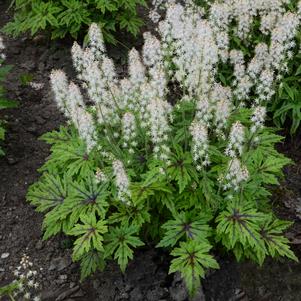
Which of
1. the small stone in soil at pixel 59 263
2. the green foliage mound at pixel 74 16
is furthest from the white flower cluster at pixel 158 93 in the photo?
the green foliage mound at pixel 74 16

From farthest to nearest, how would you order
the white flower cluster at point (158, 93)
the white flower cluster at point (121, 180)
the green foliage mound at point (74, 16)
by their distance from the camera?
the green foliage mound at point (74, 16) → the white flower cluster at point (158, 93) → the white flower cluster at point (121, 180)

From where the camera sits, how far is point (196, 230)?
479 centimetres

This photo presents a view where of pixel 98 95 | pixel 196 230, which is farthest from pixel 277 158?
pixel 98 95

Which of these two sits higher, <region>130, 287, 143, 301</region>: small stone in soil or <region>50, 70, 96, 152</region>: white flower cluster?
<region>50, 70, 96, 152</region>: white flower cluster

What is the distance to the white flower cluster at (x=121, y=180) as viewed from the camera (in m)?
4.29

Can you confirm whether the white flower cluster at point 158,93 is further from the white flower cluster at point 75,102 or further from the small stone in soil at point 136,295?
the small stone in soil at point 136,295

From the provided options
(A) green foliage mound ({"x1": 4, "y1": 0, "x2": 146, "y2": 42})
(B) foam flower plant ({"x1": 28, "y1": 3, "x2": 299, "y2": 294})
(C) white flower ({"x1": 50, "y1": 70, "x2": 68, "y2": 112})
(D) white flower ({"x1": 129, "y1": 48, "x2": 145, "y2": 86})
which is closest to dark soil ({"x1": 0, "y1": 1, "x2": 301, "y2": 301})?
(B) foam flower plant ({"x1": 28, "y1": 3, "x2": 299, "y2": 294})

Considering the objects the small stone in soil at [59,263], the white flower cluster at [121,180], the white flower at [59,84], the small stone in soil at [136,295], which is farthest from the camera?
the small stone in soil at [59,263]

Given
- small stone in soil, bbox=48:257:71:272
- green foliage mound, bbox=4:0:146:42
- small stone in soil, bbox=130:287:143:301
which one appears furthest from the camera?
green foliage mound, bbox=4:0:146:42

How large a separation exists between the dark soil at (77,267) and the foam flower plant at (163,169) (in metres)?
0.33

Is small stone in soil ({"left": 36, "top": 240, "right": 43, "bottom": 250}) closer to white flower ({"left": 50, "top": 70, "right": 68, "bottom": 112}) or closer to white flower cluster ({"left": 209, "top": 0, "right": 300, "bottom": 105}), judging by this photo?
white flower ({"left": 50, "top": 70, "right": 68, "bottom": 112})

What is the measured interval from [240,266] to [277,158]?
1.32m

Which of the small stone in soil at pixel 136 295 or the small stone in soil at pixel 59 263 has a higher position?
the small stone in soil at pixel 59 263

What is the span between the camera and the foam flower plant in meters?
4.59
